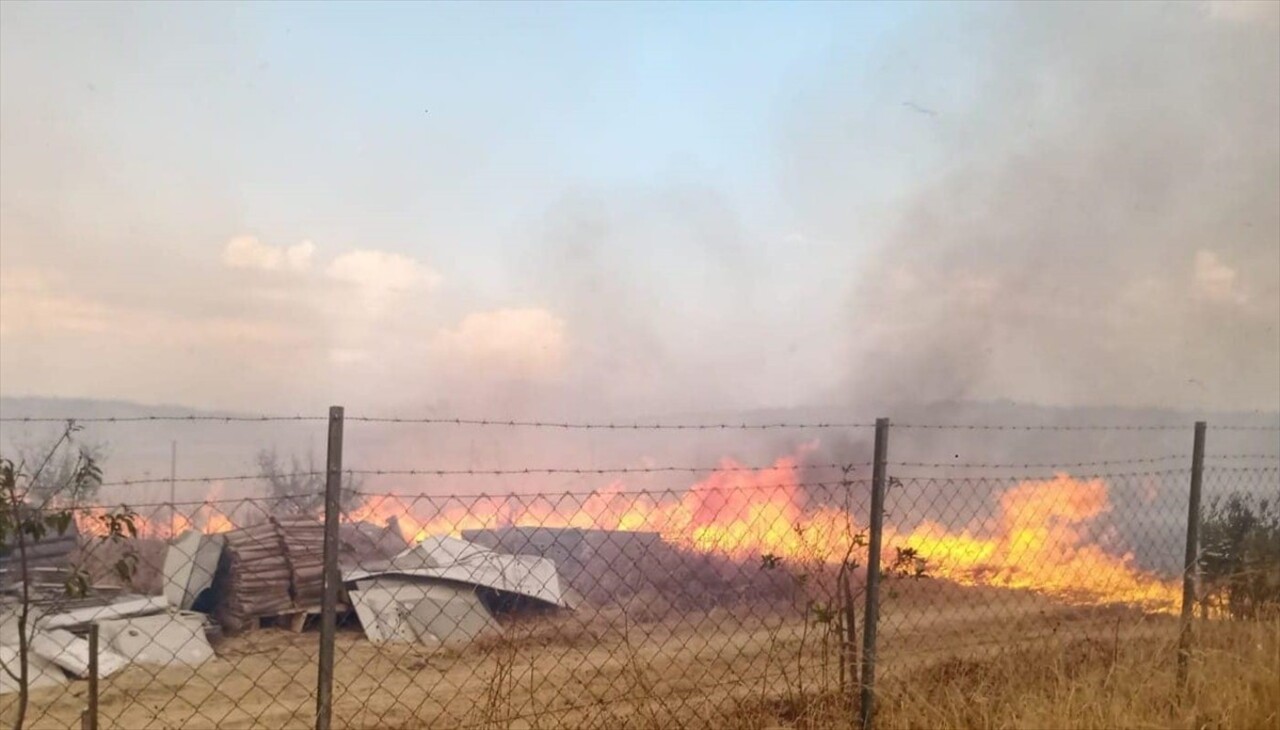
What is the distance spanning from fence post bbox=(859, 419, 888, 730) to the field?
9 centimetres

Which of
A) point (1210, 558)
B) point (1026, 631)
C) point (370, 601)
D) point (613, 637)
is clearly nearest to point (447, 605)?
point (370, 601)

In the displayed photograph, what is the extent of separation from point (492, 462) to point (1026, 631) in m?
10.6

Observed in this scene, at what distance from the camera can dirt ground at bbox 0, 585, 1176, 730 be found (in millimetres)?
6320

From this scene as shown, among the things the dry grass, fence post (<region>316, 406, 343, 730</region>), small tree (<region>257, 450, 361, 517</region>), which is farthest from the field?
small tree (<region>257, 450, 361, 517</region>)

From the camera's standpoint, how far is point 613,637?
33.8 feet

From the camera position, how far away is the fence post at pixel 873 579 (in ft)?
14.0

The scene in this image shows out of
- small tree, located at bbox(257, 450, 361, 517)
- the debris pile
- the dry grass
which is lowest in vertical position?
the debris pile

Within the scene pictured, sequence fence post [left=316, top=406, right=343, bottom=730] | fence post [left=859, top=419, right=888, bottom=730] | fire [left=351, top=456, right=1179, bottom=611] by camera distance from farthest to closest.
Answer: fire [left=351, top=456, right=1179, bottom=611] < fence post [left=859, top=419, right=888, bottom=730] < fence post [left=316, top=406, right=343, bottom=730]

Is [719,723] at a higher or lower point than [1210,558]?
lower

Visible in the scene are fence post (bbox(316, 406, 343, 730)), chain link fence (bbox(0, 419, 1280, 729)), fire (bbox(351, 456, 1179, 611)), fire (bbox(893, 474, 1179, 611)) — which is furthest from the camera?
fire (bbox(893, 474, 1179, 611))

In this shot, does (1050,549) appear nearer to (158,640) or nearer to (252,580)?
(252,580)

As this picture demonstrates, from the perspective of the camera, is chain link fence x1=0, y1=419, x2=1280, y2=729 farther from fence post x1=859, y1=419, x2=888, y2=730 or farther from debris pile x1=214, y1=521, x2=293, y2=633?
fence post x1=859, y1=419, x2=888, y2=730

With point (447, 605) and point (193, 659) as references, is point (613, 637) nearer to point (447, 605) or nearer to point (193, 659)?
point (447, 605)

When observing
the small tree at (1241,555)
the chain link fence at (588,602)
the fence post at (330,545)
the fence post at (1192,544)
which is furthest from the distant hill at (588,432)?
the fence post at (330,545)
